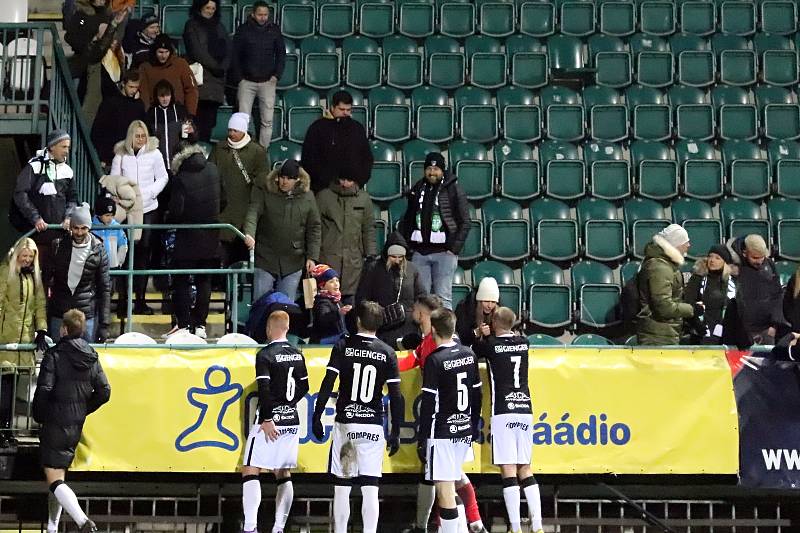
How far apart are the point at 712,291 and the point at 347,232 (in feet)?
12.4

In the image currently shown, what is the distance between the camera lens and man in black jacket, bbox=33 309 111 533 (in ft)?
39.3

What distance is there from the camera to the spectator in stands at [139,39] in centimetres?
1697

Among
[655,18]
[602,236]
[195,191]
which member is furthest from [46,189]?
[655,18]

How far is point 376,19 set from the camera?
66.0 ft

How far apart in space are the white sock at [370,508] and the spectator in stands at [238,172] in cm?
434

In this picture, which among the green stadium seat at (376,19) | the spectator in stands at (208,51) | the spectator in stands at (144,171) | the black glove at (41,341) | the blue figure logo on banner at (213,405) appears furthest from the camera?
the green stadium seat at (376,19)

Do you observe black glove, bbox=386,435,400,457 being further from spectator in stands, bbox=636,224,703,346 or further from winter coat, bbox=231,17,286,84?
winter coat, bbox=231,17,286,84

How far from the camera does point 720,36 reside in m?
20.1

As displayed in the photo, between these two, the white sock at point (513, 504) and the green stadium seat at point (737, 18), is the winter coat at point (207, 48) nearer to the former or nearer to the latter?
the green stadium seat at point (737, 18)

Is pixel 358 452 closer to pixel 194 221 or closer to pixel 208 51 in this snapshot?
pixel 194 221

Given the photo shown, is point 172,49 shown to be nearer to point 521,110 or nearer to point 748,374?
point 521,110

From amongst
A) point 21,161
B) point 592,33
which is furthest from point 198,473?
point 592,33


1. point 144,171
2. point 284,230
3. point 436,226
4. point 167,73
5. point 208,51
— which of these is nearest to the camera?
point 284,230

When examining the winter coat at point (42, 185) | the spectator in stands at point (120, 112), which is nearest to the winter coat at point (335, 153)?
the spectator in stands at point (120, 112)
